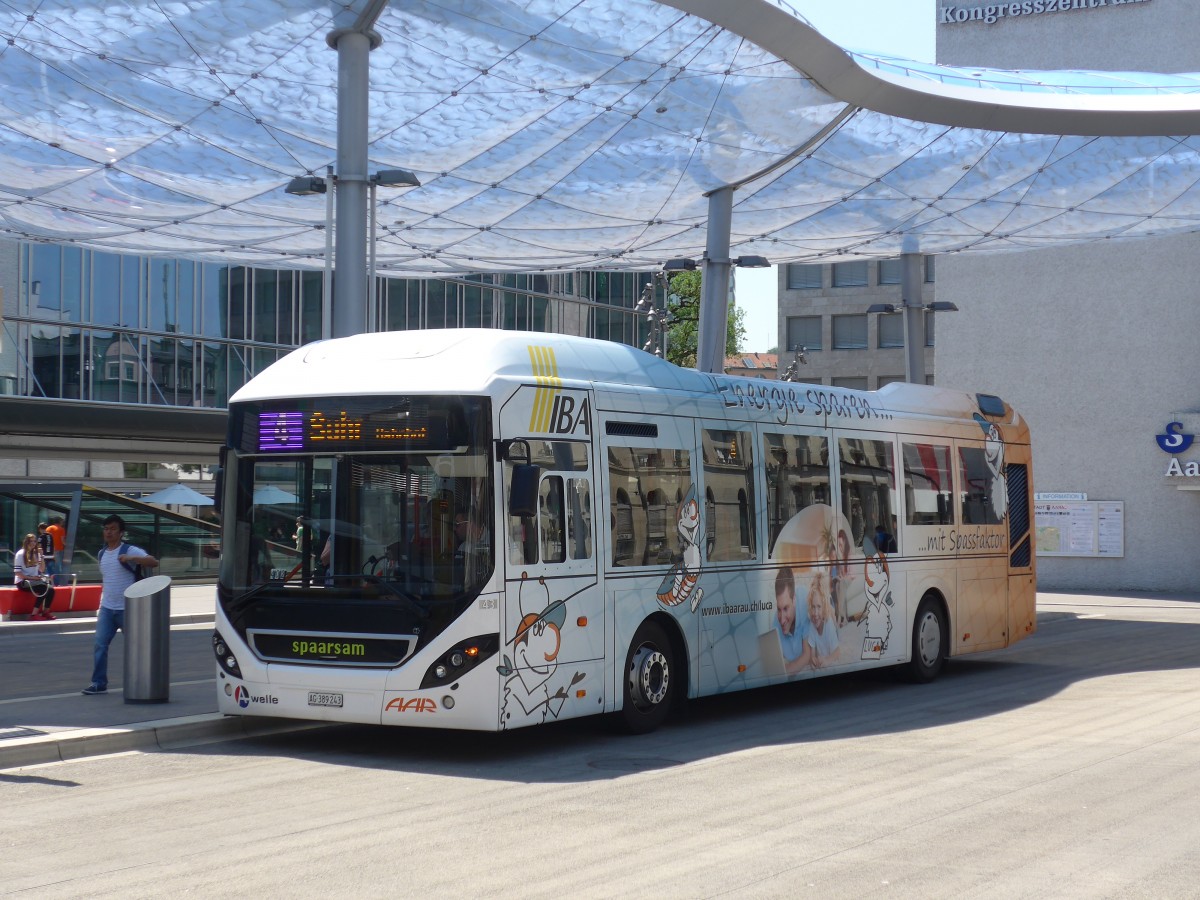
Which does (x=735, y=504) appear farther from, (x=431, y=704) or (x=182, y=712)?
(x=182, y=712)

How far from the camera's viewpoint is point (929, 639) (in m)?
17.9

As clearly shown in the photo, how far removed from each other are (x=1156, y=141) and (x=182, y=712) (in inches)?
865

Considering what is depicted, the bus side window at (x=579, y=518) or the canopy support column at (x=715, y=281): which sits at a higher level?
the canopy support column at (x=715, y=281)

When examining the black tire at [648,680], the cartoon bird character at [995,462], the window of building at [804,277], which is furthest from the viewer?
the window of building at [804,277]

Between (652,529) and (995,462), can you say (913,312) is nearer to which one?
(995,462)

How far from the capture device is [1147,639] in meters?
25.3

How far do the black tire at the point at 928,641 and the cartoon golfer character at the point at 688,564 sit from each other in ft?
15.8

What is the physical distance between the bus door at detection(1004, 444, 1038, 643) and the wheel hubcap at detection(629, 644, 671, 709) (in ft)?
26.8

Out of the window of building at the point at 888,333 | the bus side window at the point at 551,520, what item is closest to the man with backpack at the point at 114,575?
the bus side window at the point at 551,520

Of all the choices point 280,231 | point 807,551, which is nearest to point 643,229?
point 280,231

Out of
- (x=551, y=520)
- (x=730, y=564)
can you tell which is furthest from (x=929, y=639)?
(x=551, y=520)

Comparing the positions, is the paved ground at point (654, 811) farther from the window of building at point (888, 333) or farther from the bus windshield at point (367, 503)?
the window of building at point (888, 333)

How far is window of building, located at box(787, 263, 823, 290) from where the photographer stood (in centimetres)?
7862

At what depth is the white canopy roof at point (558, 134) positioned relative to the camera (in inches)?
848
